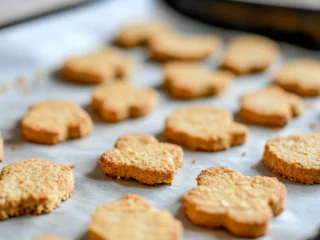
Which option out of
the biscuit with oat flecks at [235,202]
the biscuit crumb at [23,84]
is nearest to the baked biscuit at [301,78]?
the biscuit with oat flecks at [235,202]

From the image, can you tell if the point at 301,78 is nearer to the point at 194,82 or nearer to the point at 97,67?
the point at 194,82

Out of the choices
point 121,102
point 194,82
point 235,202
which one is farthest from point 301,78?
point 235,202

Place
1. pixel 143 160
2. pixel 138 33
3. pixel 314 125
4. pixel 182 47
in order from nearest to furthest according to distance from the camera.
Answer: pixel 143 160, pixel 314 125, pixel 182 47, pixel 138 33

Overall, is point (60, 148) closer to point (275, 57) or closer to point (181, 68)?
point (181, 68)

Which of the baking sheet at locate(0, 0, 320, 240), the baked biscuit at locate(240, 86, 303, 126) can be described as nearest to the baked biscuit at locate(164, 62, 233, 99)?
the baking sheet at locate(0, 0, 320, 240)

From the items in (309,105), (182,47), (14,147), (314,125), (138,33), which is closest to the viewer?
(14,147)

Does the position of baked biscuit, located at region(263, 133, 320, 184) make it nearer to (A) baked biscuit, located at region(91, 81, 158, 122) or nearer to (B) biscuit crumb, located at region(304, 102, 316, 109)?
(B) biscuit crumb, located at region(304, 102, 316, 109)

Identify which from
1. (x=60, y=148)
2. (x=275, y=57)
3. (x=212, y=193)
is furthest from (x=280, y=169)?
(x=275, y=57)
